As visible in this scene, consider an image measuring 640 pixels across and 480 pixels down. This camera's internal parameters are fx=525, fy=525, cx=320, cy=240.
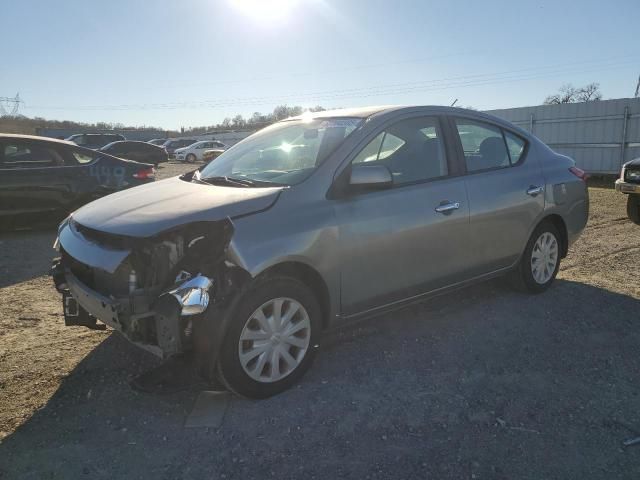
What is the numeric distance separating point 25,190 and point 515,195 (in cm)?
646

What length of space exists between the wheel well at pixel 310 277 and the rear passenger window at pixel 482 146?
1681 millimetres

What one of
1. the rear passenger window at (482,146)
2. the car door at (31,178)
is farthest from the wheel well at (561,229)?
the car door at (31,178)

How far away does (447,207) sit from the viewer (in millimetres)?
3912

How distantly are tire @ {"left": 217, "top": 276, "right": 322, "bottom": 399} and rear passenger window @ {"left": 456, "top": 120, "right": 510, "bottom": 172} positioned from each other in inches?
74.6

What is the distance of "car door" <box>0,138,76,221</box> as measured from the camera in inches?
286

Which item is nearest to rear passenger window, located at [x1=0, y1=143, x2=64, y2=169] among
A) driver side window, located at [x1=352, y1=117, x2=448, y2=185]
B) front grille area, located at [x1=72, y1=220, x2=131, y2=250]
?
front grille area, located at [x1=72, y1=220, x2=131, y2=250]

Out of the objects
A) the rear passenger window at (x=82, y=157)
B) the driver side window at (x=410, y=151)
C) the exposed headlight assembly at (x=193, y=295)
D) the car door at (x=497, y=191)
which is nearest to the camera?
the exposed headlight assembly at (x=193, y=295)

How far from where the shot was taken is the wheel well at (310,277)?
318cm

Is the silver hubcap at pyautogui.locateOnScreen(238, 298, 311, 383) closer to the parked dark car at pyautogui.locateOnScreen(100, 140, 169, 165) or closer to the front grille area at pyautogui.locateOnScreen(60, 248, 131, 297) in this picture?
the front grille area at pyautogui.locateOnScreen(60, 248, 131, 297)

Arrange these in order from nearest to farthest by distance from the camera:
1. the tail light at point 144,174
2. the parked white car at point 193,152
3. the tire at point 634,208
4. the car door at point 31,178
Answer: the car door at point 31,178 < the tire at point 634,208 < the tail light at point 144,174 < the parked white car at point 193,152

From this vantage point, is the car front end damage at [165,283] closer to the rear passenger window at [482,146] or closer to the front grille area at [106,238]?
the front grille area at [106,238]

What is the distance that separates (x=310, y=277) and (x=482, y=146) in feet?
6.84

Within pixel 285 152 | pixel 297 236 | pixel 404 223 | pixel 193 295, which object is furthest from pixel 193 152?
pixel 193 295

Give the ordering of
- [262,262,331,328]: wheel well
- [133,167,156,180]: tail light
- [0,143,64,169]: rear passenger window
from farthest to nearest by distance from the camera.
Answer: [133,167,156,180]: tail light < [0,143,64,169]: rear passenger window < [262,262,331,328]: wheel well
